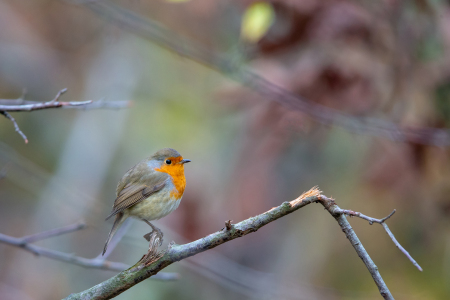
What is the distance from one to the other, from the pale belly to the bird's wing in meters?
0.05

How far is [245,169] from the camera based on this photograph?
448cm

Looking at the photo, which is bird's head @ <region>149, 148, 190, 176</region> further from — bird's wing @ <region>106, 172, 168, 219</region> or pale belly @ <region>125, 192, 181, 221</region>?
pale belly @ <region>125, 192, 181, 221</region>

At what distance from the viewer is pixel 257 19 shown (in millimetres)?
3492

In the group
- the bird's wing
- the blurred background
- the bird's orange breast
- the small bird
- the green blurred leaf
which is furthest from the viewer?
the blurred background

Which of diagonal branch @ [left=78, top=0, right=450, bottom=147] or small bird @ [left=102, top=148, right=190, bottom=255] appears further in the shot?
diagonal branch @ [left=78, top=0, right=450, bottom=147]

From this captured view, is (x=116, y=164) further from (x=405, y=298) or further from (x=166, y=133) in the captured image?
(x=405, y=298)

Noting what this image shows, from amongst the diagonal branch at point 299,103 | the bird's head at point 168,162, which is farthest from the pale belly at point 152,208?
the diagonal branch at point 299,103

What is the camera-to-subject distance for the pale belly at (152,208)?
3021 millimetres

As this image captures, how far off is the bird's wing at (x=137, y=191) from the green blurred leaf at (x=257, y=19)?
4.44 ft

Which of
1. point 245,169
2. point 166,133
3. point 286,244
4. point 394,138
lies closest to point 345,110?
point 394,138

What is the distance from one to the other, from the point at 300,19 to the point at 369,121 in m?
1.09

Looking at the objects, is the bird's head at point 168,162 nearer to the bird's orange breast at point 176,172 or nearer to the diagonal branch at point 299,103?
the bird's orange breast at point 176,172

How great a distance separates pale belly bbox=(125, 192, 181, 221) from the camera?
9.91 ft

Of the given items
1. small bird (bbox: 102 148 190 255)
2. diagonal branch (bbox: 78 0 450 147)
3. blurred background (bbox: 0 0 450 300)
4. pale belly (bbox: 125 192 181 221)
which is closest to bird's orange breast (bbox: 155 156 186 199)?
small bird (bbox: 102 148 190 255)
